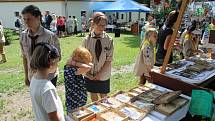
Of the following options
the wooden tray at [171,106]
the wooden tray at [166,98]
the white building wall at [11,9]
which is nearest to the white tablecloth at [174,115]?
the wooden tray at [171,106]

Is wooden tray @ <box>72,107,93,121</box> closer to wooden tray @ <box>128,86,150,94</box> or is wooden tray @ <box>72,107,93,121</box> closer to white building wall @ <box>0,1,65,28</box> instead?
wooden tray @ <box>128,86,150,94</box>

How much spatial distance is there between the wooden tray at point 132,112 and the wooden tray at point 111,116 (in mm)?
52

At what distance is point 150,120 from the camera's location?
8.52 feet

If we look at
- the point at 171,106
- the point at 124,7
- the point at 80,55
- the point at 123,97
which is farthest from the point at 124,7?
the point at 171,106

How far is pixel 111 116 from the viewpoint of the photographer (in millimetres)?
2553

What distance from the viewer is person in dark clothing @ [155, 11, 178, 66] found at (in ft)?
15.8

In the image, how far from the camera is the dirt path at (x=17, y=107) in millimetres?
4898

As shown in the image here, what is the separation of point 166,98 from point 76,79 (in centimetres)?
100

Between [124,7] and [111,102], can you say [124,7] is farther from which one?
[111,102]

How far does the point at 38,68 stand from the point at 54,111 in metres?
0.36

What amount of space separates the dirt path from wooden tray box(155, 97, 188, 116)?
276 centimetres

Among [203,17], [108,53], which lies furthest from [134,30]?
[108,53]

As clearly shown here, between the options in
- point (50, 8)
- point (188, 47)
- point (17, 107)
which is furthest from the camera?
point (50, 8)

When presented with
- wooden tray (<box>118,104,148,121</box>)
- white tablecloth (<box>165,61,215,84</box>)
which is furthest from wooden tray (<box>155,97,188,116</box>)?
white tablecloth (<box>165,61,215,84</box>)
